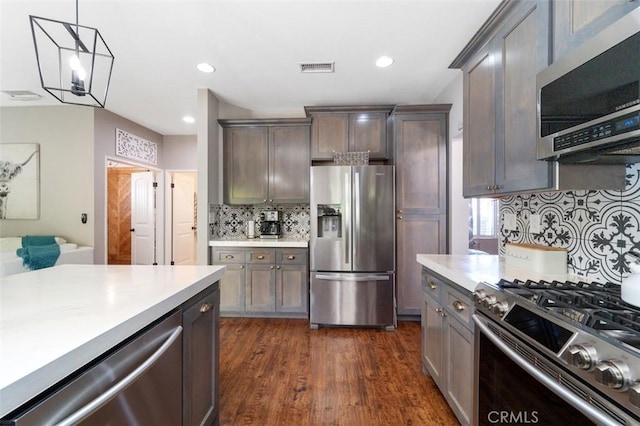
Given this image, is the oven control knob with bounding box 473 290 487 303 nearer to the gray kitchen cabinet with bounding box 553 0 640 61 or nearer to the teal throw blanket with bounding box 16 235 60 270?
the gray kitchen cabinet with bounding box 553 0 640 61

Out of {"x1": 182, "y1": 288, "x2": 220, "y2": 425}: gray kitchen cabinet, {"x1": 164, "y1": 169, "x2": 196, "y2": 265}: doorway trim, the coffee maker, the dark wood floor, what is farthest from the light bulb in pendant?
{"x1": 164, "y1": 169, "x2": 196, "y2": 265}: doorway trim

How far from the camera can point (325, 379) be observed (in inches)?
82.6

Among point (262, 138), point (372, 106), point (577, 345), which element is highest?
point (372, 106)

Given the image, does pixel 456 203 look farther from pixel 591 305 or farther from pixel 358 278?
pixel 591 305

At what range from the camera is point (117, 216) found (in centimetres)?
670

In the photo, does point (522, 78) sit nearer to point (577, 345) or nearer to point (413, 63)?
point (577, 345)

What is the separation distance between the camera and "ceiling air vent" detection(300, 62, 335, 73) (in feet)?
8.73

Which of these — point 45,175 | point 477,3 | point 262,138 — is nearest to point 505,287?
point 477,3

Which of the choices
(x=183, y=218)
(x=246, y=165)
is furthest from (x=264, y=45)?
(x=183, y=218)

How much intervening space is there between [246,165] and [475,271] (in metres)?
2.93

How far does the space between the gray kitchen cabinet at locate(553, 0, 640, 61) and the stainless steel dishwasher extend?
1995 mm

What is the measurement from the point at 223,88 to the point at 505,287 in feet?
10.9

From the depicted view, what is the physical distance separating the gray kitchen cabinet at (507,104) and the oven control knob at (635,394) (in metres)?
0.89

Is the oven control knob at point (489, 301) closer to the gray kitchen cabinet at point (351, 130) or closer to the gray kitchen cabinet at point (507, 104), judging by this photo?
the gray kitchen cabinet at point (507, 104)
